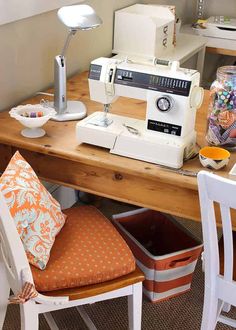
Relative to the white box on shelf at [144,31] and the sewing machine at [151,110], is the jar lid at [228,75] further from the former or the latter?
the white box on shelf at [144,31]

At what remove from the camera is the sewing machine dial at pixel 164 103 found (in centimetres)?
163

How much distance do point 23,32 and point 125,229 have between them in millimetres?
949

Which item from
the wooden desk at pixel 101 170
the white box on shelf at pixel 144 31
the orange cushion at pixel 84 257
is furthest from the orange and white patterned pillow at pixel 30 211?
the white box on shelf at pixel 144 31

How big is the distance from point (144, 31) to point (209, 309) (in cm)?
164

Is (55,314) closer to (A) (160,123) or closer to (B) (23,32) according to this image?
(A) (160,123)

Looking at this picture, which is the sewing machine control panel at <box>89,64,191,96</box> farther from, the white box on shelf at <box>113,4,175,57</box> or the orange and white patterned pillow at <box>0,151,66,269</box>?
the white box on shelf at <box>113,4,175,57</box>

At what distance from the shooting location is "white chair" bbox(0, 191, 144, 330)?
1.38 meters

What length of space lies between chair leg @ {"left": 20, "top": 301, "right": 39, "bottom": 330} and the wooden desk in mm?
462

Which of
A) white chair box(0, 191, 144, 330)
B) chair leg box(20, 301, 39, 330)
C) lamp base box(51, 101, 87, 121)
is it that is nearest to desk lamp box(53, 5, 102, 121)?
lamp base box(51, 101, 87, 121)

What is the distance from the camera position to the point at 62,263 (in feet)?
5.15

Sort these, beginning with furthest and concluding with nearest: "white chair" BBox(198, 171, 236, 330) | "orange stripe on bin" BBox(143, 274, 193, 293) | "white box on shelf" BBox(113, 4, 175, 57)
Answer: "white box on shelf" BBox(113, 4, 175, 57)
"orange stripe on bin" BBox(143, 274, 193, 293)
"white chair" BBox(198, 171, 236, 330)

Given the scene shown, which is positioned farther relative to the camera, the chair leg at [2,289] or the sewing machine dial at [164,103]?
the chair leg at [2,289]

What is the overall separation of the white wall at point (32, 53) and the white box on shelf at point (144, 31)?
0.24 m

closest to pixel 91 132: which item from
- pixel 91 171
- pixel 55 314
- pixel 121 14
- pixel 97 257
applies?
pixel 91 171
